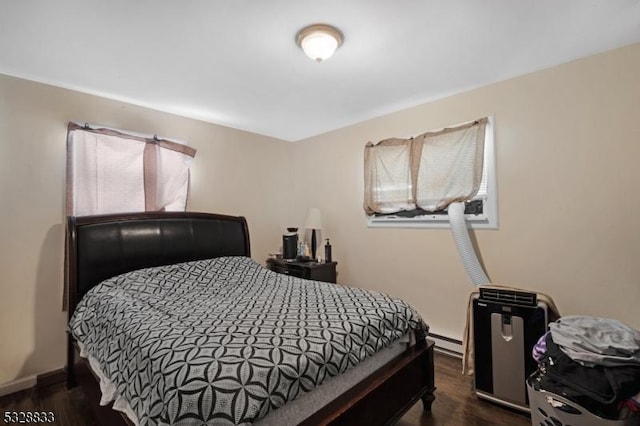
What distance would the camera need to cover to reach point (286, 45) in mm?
1885

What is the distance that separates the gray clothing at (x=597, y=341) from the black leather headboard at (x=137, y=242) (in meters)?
2.63

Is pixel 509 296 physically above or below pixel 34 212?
below

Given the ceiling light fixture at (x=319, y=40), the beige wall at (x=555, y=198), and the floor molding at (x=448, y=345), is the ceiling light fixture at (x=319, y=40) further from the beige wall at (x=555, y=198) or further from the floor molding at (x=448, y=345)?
the floor molding at (x=448, y=345)

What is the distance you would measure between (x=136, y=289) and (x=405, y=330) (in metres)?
1.76

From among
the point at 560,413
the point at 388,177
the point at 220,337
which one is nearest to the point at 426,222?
the point at 388,177

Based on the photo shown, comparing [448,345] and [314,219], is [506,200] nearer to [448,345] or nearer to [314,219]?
[448,345]

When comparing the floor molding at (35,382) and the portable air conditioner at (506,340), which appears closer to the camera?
the portable air conditioner at (506,340)

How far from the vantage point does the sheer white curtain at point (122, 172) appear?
2.38m

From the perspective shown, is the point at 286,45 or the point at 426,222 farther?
the point at 426,222

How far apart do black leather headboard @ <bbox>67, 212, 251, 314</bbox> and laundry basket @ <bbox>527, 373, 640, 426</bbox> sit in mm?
2562

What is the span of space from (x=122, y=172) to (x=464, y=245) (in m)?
2.96

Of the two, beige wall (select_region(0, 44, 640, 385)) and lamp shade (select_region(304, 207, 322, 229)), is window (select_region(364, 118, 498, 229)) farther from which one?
A: lamp shade (select_region(304, 207, 322, 229))

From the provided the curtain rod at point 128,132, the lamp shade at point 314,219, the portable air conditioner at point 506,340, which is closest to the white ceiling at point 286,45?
the curtain rod at point 128,132

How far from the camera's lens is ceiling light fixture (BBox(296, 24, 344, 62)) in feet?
5.59
